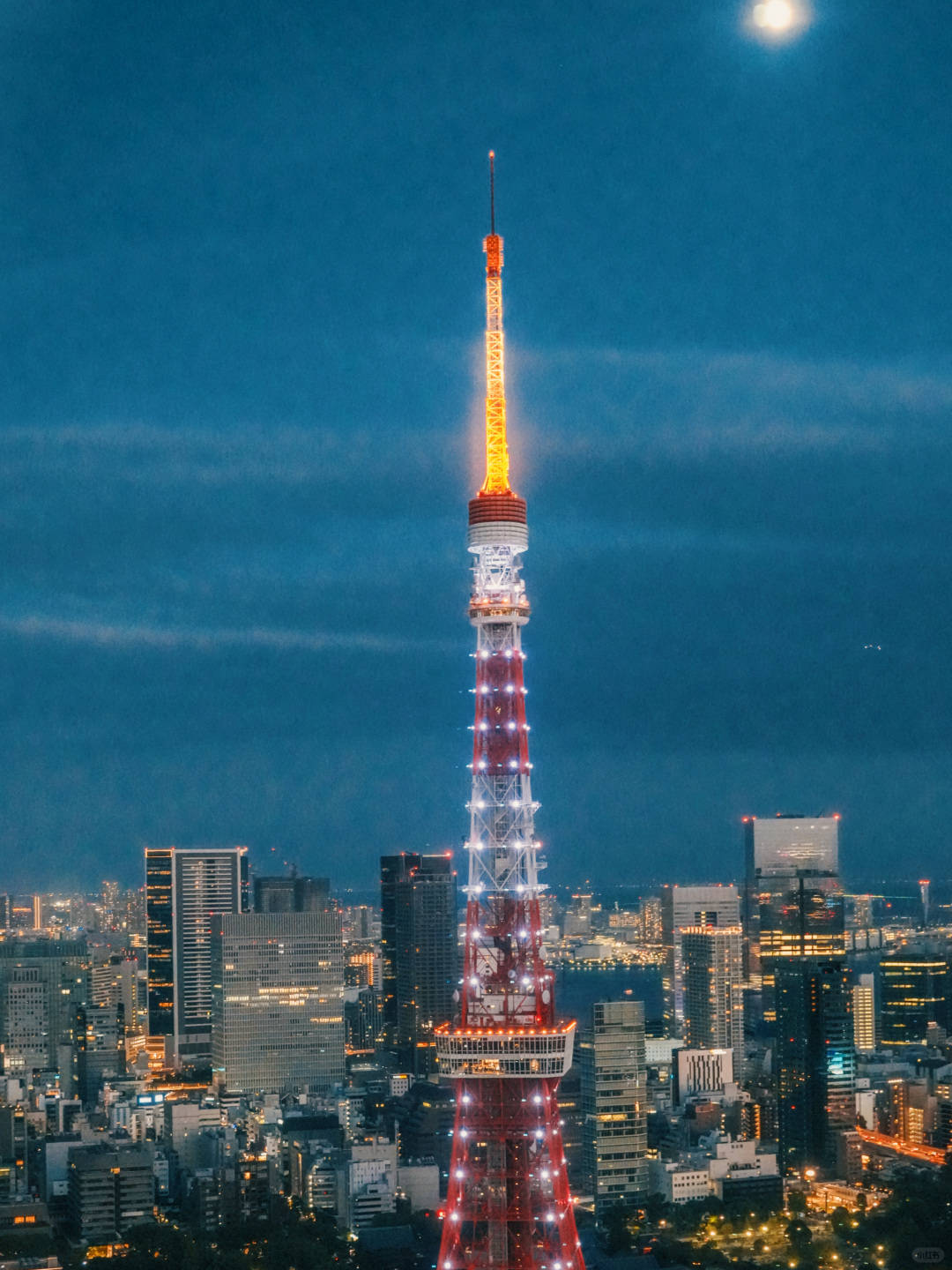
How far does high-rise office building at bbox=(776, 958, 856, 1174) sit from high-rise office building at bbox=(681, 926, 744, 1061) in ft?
23.7

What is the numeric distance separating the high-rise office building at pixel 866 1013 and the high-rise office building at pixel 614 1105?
38.6 ft

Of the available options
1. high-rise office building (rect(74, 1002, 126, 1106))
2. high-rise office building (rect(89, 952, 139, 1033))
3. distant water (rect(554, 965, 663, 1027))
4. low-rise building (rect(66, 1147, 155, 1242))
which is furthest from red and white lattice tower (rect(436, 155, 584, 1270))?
distant water (rect(554, 965, 663, 1027))

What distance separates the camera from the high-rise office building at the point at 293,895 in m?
37.4

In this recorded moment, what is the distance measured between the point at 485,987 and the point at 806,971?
14225 mm

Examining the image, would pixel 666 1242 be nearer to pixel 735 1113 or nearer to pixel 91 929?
pixel 735 1113

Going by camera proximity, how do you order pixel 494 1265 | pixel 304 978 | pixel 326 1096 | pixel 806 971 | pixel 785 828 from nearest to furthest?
pixel 494 1265 → pixel 806 971 → pixel 326 1096 → pixel 304 978 → pixel 785 828

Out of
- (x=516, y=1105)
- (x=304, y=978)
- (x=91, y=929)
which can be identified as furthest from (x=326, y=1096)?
(x=516, y=1105)

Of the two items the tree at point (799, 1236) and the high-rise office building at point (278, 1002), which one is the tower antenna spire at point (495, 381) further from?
the high-rise office building at point (278, 1002)

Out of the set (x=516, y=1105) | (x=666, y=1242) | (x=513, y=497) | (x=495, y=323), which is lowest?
(x=666, y=1242)

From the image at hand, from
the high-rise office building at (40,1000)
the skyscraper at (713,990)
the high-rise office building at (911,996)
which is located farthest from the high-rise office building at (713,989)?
the high-rise office building at (40,1000)

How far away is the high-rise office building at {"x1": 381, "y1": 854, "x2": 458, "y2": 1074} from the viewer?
32.4 meters

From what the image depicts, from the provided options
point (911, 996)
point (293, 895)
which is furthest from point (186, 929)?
point (911, 996)

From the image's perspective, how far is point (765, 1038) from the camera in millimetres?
32969

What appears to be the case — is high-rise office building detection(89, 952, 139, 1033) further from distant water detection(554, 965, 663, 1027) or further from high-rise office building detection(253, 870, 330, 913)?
A: distant water detection(554, 965, 663, 1027)
